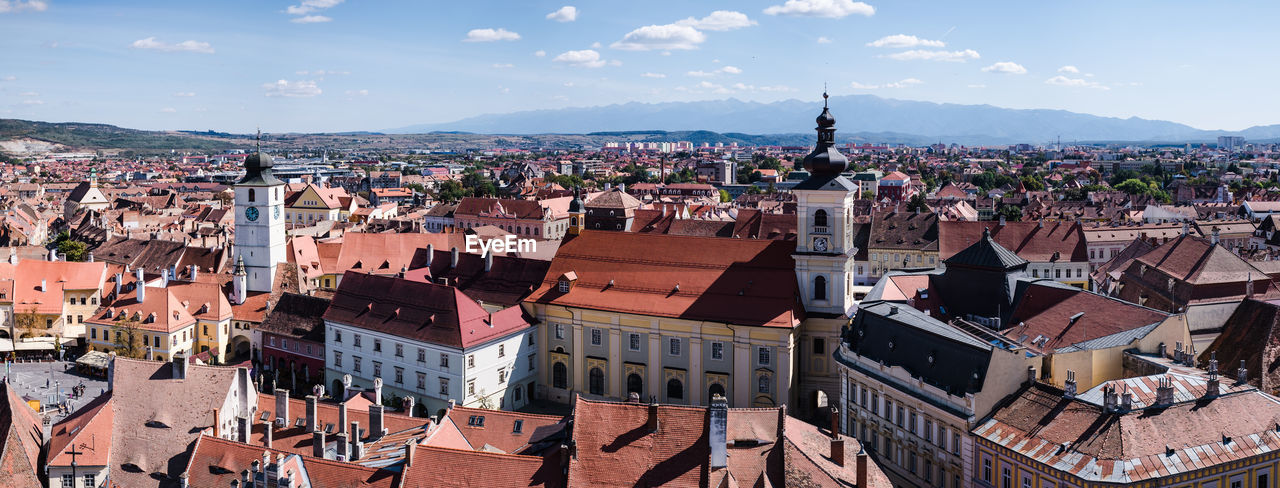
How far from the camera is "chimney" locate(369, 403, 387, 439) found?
38.8 meters

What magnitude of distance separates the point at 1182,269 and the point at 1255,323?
1710 centimetres

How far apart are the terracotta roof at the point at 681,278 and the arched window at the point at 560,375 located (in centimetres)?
383

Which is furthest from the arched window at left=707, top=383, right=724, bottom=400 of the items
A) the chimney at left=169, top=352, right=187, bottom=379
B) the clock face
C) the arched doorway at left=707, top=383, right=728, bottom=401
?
the chimney at left=169, top=352, right=187, bottom=379

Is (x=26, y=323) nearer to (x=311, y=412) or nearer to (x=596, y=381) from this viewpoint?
(x=311, y=412)

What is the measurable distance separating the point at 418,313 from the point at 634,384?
1257 centimetres

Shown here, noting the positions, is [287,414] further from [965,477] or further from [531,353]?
[965,477]

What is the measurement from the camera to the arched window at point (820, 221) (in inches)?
2055

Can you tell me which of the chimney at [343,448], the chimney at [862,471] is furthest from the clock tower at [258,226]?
the chimney at [862,471]

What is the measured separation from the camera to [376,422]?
39.0 meters

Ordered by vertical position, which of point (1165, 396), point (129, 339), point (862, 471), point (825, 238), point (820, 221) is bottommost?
point (129, 339)

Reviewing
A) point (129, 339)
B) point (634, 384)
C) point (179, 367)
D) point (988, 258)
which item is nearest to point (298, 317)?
point (129, 339)

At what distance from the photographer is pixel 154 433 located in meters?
37.3

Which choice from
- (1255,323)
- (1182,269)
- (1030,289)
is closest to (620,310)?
(1030,289)

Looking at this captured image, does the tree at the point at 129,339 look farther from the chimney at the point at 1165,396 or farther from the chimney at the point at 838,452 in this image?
the chimney at the point at 1165,396
